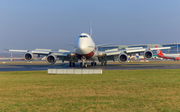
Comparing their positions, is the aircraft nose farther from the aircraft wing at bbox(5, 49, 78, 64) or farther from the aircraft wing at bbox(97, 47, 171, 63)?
the aircraft wing at bbox(97, 47, 171, 63)

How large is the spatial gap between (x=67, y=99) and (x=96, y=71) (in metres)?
14.6

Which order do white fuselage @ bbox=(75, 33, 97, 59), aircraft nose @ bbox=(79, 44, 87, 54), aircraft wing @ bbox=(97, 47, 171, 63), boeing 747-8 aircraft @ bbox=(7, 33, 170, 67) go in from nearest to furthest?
aircraft nose @ bbox=(79, 44, 87, 54), white fuselage @ bbox=(75, 33, 97, 59), boeing 747-8 aircraft @ bbox=(7, 33, 170, 67), aircraft wing @ bbox=(97, 47, 171, 63)

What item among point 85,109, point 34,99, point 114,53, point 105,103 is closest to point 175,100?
point 105,103

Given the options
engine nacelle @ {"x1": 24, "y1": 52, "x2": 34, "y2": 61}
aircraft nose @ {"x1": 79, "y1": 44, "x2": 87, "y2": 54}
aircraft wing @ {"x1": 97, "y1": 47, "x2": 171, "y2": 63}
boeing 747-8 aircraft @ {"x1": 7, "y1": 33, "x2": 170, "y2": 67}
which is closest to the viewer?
aircraft nose @ {"x1": 79, "y1": 44, "x2": 87, "y2": 54}

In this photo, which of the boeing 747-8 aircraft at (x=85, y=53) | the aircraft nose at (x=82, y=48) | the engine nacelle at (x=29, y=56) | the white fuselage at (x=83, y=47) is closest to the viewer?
the aircraft nose at (x=82, y=48)

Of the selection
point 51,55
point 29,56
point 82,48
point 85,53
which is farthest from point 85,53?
point 29,56

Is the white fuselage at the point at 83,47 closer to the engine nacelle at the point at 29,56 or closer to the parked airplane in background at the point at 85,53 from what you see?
the parked airplane in background at the point at 85,53

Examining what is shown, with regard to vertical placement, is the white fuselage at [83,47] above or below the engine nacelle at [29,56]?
above

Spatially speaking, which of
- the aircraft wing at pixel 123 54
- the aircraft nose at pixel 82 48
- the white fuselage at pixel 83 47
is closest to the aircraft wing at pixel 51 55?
the white fuselage at pixel 83 47

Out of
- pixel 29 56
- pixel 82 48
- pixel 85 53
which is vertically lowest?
pixel 29 56

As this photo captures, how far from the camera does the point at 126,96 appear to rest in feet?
33.8

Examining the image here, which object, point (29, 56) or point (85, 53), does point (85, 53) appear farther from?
point (29, 56)

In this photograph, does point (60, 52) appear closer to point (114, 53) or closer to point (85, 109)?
point (114, 53)

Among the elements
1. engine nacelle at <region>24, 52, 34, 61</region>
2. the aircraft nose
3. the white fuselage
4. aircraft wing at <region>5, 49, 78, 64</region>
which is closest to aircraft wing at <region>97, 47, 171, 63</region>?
the white fuselage
